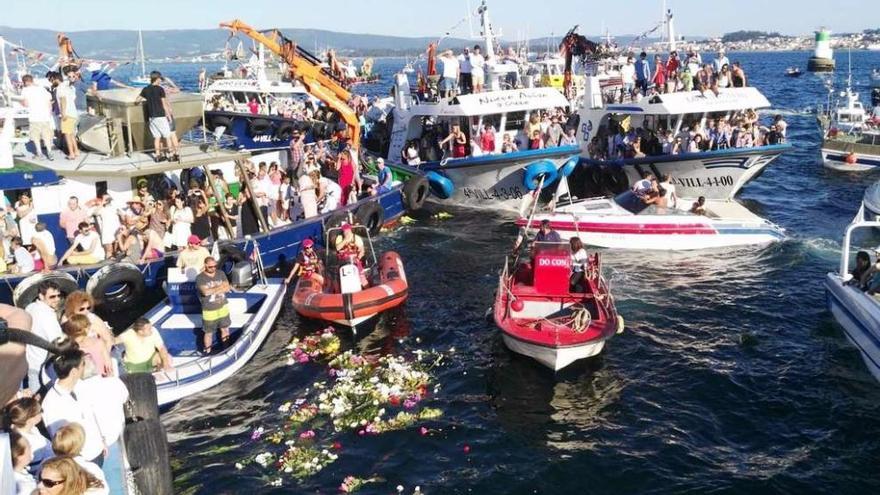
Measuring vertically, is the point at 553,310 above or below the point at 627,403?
above

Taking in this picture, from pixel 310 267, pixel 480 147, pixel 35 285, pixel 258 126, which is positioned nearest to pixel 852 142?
pixel 480 147

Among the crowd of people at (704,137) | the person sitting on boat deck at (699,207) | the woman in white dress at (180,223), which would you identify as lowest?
the person sitting on boat deck at (699,207)

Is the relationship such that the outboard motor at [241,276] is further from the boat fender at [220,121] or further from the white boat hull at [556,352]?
the boat fender at [220,121]

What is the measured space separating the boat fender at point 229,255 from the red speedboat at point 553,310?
5.68m

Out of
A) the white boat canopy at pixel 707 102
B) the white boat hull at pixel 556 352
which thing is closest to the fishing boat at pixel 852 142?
the white boat canopy at pixel 707 102

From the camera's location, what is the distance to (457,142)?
23.9m

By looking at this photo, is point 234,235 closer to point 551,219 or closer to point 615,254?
point 551,219

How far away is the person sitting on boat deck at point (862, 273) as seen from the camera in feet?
40.8

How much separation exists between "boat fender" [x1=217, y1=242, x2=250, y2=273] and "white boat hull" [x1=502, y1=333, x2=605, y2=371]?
21.0 feet

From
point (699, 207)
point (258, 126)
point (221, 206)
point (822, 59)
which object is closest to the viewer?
point (221, 206)

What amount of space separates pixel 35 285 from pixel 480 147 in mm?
13810

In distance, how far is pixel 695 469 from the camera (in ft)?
32.2

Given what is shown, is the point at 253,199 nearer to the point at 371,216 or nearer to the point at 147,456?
the point at 371,216

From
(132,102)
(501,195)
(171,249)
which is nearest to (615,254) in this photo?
(501,195)
